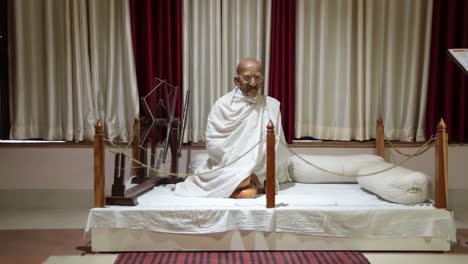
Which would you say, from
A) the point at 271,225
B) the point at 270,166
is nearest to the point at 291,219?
the point at 271,225

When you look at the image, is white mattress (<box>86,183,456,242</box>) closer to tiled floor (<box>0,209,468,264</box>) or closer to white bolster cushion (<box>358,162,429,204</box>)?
white bolster cushion (<box>358,162,429,204</box>)

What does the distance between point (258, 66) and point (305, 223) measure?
1439 millimetres

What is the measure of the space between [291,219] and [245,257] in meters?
0.44

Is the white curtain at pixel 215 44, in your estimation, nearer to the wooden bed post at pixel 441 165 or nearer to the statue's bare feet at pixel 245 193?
the statue's bare feet at pixel 245 193

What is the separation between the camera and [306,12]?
5.38 m

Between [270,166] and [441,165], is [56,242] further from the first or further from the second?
[441,165]

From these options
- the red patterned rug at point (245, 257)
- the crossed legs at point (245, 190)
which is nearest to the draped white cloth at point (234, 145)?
the crossed legs at point (245, 190)

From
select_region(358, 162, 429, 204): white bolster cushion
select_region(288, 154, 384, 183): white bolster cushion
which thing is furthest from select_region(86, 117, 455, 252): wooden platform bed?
select_region(288, 154, 384, 183): white bolster cushion

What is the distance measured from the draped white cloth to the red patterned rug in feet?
1.96

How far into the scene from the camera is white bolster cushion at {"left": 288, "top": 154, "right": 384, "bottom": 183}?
491cm

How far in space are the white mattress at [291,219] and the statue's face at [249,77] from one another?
1084 millimetres

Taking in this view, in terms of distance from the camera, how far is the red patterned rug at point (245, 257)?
12.0 ft

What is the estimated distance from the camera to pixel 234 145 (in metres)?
4.42

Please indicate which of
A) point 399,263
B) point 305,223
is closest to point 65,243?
point 305,223
